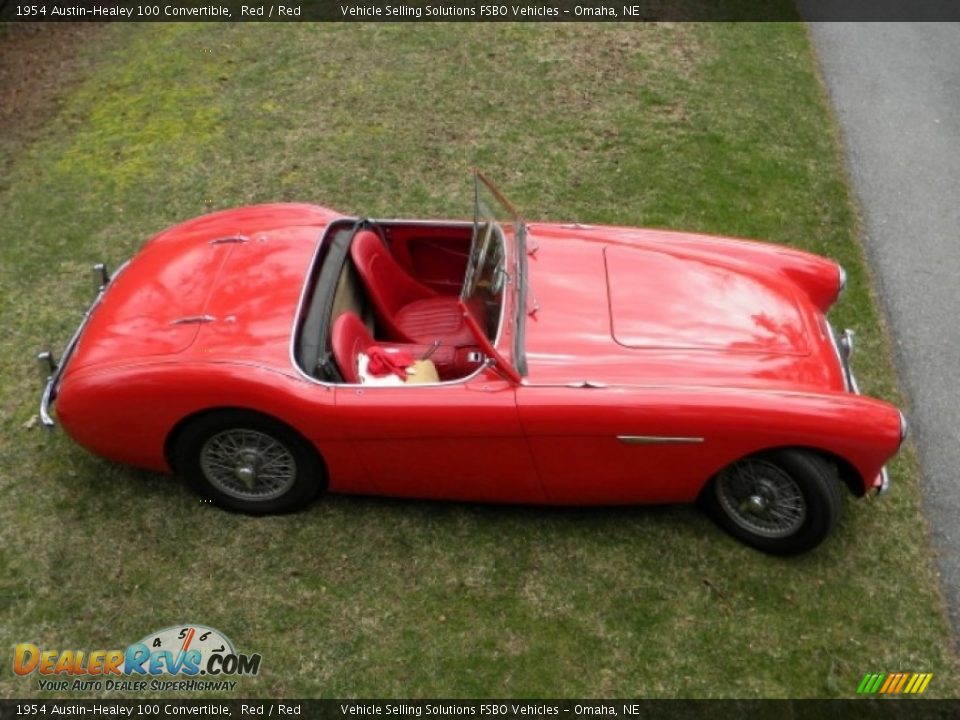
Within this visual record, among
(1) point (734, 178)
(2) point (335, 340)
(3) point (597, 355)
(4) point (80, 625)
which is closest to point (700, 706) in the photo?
(3) point (597, 355)

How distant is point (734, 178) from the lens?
7.53 meters

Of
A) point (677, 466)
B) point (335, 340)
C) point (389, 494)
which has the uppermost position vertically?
point (335, 340)

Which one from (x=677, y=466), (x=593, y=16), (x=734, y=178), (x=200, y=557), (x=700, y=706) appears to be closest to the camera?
(x=700, y=706)

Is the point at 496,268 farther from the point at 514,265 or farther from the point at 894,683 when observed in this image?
the point at 894,683

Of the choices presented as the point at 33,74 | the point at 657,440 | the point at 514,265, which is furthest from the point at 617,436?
the point at 33,74

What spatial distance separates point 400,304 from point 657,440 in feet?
6.19

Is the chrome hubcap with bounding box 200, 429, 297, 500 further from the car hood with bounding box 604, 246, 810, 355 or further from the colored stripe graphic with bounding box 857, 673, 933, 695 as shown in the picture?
the colored stripe graphic with bounding box 857, 673, 933, 695

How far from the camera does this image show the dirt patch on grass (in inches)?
324

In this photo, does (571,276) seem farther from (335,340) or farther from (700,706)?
(700,706)

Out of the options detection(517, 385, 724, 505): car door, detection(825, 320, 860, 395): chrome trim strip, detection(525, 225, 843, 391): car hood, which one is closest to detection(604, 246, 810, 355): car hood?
A: detection(525, 225, 843, 391): car hood

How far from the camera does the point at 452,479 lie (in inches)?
173

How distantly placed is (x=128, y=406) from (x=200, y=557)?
0.89 meters

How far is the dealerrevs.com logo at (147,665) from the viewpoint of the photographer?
4.07 m

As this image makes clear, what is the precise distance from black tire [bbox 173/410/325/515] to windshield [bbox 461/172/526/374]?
1146 mm
